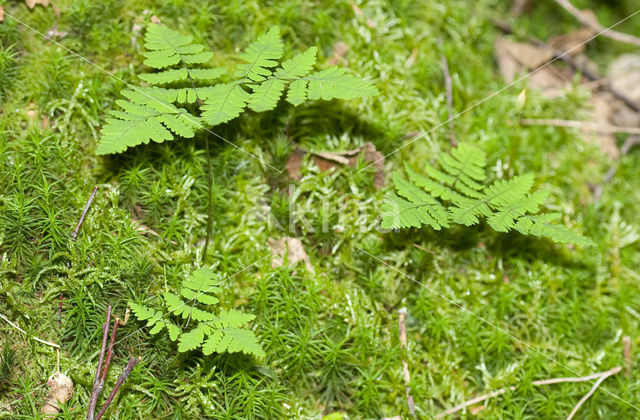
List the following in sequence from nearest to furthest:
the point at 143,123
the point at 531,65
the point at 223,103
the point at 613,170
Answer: the point at 143,123 < the point at 223,103 < the point at 613,170 < the point at 531,65

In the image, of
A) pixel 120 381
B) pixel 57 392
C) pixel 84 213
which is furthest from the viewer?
pixel 84 213

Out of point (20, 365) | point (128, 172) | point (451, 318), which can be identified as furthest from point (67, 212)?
point (451, 318)

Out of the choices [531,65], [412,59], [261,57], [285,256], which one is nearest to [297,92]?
[261,57]

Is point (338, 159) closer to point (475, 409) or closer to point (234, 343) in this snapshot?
point (234, 343)

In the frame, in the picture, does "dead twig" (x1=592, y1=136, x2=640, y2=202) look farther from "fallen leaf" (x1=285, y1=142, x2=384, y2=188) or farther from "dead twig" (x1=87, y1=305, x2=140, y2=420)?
"dead twig" (x1=87, y1=305, x2=140, y2=420)

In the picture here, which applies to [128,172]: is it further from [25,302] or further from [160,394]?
[160,394]
